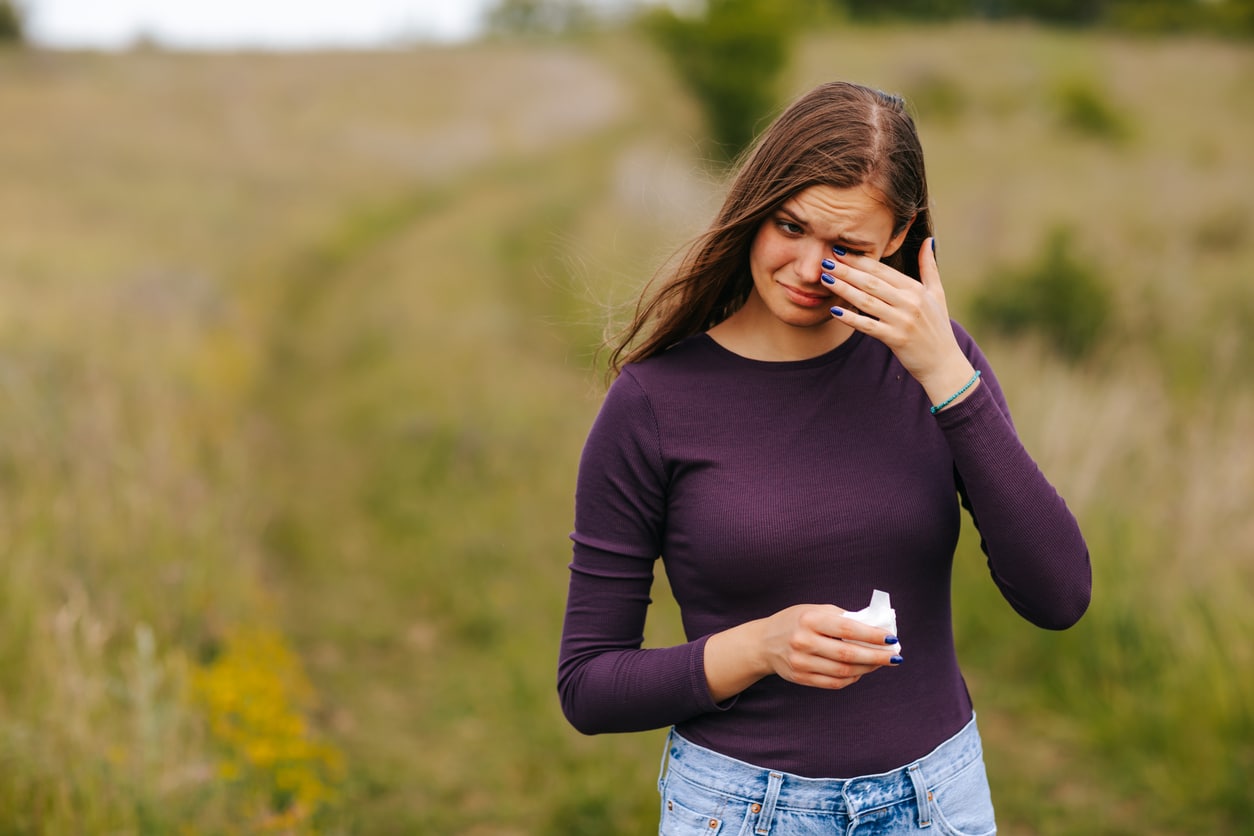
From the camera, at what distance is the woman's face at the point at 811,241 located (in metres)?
1.62

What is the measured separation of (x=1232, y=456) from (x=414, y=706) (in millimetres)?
3772

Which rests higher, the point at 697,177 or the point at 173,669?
the point at 697,177

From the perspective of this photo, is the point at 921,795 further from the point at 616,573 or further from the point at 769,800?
the point at 616,573

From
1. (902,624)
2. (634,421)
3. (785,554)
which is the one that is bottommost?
(902,624)

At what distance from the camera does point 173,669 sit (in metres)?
3.70

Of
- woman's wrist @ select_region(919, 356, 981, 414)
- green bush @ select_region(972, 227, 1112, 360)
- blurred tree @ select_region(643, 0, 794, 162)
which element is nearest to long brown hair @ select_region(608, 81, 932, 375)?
woman's wrist @ select_region(919, 356, 981, 414)

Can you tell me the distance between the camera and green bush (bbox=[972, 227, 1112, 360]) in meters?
7.86

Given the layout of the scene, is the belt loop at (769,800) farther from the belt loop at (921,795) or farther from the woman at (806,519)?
the belt loop at (921,795)

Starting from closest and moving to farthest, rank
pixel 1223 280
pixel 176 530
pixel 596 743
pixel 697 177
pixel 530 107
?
pixel 697 177
pixel 596 743
pixel 176 530
pixel 1223 280
pixel 530 107

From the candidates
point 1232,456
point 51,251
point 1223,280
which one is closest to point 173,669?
point 1232,456

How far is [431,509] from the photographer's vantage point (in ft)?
21.3

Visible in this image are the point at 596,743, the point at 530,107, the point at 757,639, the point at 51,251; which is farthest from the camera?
the point at 530,107

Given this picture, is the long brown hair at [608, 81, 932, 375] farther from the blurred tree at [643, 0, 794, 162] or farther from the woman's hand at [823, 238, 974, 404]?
the blurred tree at [643, 0, 794, 162]

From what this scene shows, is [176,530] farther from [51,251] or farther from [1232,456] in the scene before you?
[51,251]
